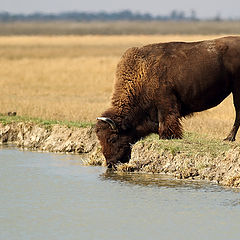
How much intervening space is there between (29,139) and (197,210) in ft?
20.5

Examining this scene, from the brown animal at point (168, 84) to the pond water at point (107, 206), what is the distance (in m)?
1.10

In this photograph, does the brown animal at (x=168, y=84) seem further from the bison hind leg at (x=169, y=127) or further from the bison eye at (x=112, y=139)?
the bison eye at (x=112, y=139)

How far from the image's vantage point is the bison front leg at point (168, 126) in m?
13.2

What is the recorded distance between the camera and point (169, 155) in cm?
1245

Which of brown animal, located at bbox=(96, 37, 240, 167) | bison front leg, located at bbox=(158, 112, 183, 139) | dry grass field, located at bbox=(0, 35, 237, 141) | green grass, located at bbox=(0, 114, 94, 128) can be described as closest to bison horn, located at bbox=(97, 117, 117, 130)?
brown animal, located at bbox=(96, 37, 240, 167)

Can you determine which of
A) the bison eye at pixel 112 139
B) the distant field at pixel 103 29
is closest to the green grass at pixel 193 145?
the bison eye at pixel 112 139

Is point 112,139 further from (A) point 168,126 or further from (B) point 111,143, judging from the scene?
(A) point 168,126

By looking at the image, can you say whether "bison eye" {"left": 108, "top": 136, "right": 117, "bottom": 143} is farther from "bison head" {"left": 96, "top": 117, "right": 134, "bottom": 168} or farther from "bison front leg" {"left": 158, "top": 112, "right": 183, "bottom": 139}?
"bison front leg" {"left": 158, "top": 112, "right": 183, "bottom": 139}

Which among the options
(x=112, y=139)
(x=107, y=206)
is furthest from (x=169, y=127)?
(x=107, y=206)

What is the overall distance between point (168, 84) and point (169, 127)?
2.33ft

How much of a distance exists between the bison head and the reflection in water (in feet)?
0.86

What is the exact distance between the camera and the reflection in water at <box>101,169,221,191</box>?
447 inches

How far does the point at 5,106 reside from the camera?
765 inches

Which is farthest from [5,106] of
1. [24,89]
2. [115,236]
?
[115,236]
